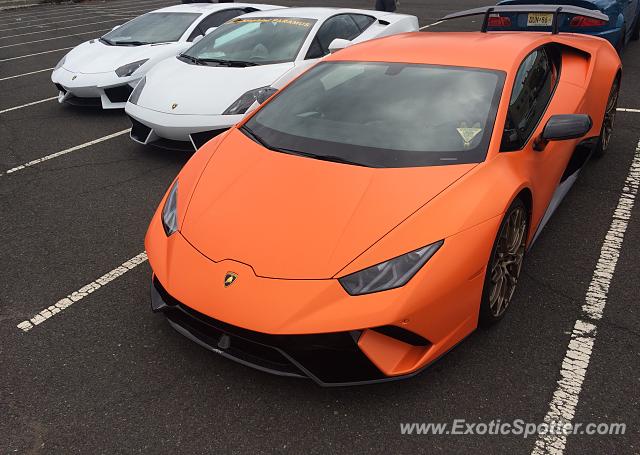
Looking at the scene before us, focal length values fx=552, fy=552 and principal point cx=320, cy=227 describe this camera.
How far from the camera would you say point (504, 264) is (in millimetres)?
2777

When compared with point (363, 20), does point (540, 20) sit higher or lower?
higher

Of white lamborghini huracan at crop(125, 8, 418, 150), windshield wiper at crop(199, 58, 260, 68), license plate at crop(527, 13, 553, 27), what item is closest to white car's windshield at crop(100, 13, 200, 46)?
white lamborghini huracan at crop(125, 8, 418, 150)

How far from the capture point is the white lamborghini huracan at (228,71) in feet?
16.4

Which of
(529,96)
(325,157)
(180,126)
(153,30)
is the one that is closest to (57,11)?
(153,30)

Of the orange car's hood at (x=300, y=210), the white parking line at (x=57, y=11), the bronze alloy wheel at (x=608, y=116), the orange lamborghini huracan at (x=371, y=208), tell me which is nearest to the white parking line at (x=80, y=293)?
the orange lamborghini huracan at (x=371, y=208)

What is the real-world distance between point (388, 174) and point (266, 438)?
4.30ft

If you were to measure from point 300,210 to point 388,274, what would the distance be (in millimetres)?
560

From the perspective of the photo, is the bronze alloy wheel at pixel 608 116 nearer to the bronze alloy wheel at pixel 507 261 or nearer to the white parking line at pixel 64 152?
the bronze alloy wheel at pixel 507 261

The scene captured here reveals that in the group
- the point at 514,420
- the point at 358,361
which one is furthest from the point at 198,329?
the point at 514,420

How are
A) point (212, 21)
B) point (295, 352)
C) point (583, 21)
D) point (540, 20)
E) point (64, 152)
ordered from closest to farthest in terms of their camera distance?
1. point (295, 352)
2. point (540, 20)
3. point (64, 152)
4. point (583, 21)
5. point (212, 21)

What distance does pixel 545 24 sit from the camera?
5.31m

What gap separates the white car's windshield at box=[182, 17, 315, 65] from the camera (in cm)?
564

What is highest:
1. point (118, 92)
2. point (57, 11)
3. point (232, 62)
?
point (232, 62)

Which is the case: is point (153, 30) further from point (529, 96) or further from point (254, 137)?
point (529, 96)
